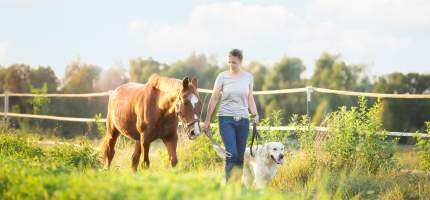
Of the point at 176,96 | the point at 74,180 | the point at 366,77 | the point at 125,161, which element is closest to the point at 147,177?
the point at 74,180

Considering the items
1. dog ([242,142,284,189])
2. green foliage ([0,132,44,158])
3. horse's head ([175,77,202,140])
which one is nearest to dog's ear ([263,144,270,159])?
dog ([242,142,284,189])

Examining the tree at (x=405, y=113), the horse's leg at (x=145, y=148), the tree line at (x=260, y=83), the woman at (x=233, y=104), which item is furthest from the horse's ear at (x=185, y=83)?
the tree at (x=405, y=113)

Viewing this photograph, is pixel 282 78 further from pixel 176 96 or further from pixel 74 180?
pixel 74 180

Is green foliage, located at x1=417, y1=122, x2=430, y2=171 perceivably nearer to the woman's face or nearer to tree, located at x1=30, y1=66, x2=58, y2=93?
the woman's face

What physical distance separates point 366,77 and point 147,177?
41.7 meters

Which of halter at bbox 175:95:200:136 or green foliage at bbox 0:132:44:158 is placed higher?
halter at bbox 175:95:200:136

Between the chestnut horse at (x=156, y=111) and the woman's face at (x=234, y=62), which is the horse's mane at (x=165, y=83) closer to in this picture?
the chestnut horse at (x=156, y=111)

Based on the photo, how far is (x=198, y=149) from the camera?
1090 centimetres

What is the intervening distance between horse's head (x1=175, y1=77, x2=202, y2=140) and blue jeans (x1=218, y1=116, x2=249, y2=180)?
0.96 ft

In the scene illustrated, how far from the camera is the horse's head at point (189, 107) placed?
7520 millimetres

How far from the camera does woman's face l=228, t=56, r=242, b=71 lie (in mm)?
7320

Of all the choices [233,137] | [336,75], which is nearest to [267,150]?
[233,137]

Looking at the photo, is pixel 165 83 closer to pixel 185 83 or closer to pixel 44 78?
pixel 185 83

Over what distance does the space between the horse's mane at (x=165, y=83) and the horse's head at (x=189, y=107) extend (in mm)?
188
